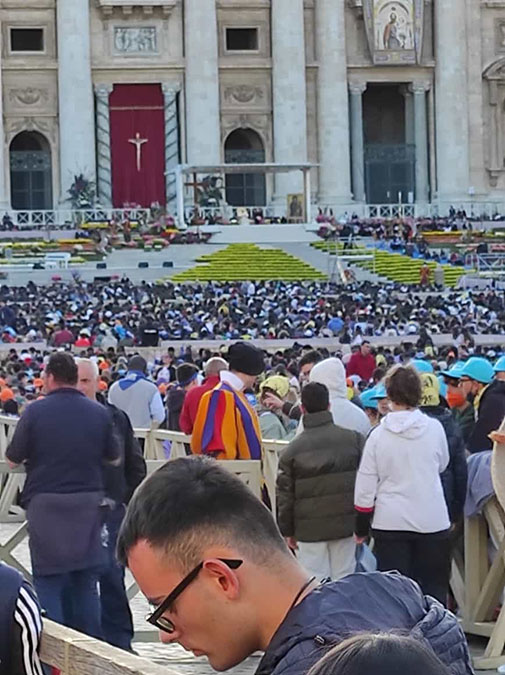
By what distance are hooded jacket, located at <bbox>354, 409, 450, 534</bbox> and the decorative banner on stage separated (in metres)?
53.6

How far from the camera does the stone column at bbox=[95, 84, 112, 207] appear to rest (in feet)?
198

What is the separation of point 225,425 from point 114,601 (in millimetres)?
1038

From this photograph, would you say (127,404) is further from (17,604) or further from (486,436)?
(17,604)

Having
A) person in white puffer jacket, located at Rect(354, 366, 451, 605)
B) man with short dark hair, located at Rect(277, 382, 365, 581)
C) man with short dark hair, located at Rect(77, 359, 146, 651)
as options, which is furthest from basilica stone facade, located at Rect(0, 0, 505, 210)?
person in white puffer jacket, located at Rect(354, 366, 451, 605)

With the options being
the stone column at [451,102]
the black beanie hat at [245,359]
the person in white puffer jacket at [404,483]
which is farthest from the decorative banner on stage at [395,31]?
the person in white puffer jacket at [404,483]

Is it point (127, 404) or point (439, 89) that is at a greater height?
point (439, 89)

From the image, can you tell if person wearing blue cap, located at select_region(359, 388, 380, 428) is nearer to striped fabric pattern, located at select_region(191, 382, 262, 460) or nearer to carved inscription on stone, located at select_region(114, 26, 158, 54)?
striped fabric pattern, located at select_region(191, 382, 262, 460)

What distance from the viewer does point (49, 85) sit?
199ft

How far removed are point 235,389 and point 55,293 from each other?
95.1 feet

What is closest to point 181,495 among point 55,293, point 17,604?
point 17,604

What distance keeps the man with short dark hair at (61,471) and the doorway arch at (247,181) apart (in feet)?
177

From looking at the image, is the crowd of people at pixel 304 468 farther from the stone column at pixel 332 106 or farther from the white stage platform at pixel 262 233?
the stone column at pixel 332 106

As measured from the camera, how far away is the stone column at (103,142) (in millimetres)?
60344

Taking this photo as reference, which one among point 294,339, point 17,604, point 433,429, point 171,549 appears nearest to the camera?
point 171,549
